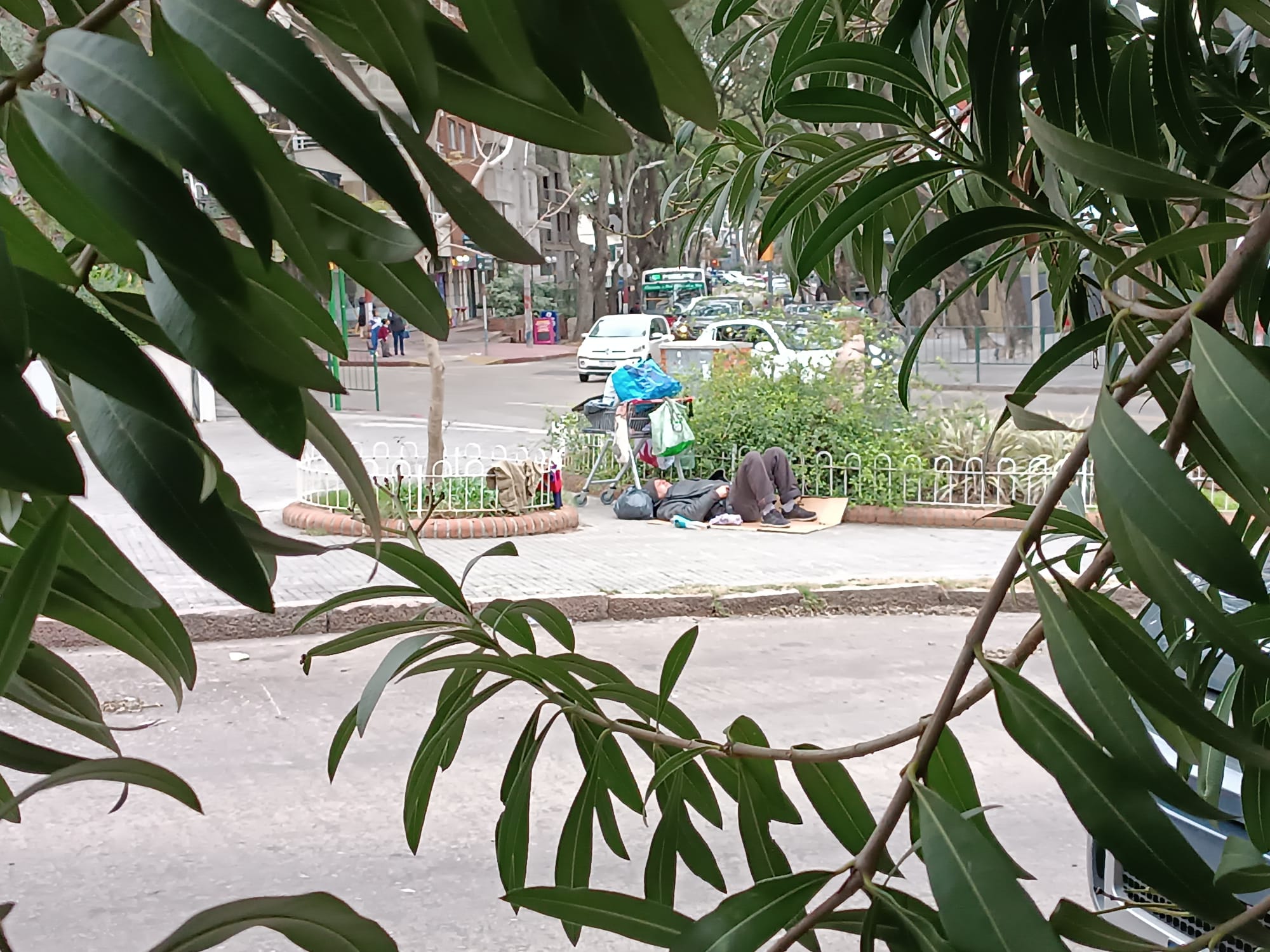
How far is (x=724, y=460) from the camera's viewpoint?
8703 millimetres

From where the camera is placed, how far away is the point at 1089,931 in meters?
0.60

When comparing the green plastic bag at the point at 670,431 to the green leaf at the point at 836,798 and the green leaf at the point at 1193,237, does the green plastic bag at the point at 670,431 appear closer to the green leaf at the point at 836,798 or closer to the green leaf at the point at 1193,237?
the green leaf at the point at 836,798

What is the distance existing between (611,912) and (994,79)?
49 cm

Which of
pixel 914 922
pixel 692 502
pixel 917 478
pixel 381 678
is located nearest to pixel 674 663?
pixel 381 678

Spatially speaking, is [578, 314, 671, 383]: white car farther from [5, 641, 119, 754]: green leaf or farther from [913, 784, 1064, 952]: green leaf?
[913, 784, 1064, 952]: green leaf

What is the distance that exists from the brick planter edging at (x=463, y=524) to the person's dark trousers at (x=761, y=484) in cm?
113

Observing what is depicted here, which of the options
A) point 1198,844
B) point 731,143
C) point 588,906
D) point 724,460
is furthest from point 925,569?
point 588,906

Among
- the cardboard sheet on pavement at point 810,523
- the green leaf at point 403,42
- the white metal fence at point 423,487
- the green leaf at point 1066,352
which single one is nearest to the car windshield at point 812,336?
the cardboard sheet on pavement at point 810,523

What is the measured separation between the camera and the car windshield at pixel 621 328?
64.8 ft

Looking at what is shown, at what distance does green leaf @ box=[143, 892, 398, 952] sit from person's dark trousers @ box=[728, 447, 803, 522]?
754 centimetres

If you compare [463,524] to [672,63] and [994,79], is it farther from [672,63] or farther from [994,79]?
[672,63]

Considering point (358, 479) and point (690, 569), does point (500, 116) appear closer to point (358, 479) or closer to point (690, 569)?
point (358, 479)

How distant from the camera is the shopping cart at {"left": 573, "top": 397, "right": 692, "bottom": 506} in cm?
869

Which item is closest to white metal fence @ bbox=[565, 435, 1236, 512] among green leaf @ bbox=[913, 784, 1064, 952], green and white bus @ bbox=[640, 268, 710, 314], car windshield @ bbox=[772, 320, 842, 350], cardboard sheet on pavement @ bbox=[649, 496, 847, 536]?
cardboard sheet on pavement @ bbox=[649, 496, 847, 536]
